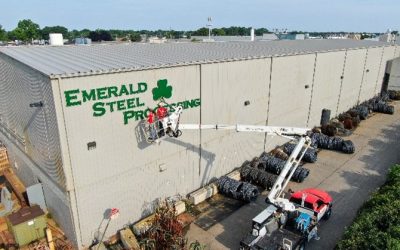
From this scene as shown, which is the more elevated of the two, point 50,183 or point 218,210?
point 50,183

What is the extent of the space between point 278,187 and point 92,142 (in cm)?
917

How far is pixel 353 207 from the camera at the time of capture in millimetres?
18734

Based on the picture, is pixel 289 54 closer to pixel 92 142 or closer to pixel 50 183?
pixel 92 142

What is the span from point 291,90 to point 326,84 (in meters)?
7.24

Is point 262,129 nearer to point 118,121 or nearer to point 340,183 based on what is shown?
point 118,121

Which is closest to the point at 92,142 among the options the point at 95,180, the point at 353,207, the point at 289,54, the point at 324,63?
the point at 95,180

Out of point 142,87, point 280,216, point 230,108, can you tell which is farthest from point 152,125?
point 280,216

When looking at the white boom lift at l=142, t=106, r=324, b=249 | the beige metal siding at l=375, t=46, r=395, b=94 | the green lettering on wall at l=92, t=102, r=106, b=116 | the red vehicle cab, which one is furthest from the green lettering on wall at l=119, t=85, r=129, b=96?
the beige metal siding at l=375, t=46, r=395, b=94

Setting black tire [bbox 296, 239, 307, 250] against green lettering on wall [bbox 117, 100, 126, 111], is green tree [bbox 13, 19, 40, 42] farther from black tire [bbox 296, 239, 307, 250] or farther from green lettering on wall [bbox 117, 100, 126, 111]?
black tire [bbox 296, 239, 307, 250]

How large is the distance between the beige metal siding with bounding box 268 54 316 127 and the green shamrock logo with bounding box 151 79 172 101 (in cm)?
1045

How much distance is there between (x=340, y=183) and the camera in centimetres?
2161

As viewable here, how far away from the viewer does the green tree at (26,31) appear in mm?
115125

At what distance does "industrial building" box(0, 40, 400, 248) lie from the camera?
13711 millimetres

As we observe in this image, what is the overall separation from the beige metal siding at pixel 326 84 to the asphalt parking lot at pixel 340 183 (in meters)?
3.91
